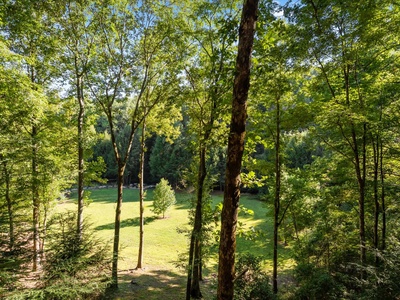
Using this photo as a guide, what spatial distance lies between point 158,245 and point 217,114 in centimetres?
1745

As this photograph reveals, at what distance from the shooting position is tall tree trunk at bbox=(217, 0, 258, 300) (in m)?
3.35

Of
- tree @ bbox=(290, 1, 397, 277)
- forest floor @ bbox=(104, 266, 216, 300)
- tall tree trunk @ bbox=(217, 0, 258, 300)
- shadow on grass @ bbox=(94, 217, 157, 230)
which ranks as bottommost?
shadow on grass @ bbox=(94, 217, 157, 230)

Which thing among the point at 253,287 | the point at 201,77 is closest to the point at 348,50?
the point at 201,77

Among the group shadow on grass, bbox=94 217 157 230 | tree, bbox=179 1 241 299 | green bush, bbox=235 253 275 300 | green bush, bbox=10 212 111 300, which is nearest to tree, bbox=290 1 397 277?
tree, bbox=179 1 241 299

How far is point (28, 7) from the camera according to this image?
295 inches

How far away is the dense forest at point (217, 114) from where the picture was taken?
190 inches

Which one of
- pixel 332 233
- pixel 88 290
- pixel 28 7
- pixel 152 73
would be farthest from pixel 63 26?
pixel 332 233

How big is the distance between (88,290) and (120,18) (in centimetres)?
905

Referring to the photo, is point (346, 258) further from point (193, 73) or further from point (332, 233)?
point (193, 73)

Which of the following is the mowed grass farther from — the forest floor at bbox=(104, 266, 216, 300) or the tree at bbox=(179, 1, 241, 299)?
the tree at bbox=(179, 1, 241, 299)

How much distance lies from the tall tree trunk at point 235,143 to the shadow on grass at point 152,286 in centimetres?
646

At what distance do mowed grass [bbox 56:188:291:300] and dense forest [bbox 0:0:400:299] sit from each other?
1521mm

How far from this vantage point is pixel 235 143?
346 centimetres

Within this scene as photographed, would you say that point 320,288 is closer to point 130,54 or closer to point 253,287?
point 253,287
